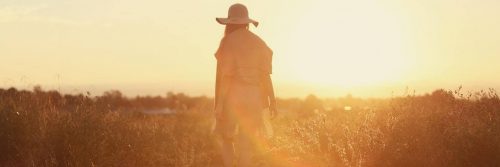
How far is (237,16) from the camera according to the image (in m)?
9.77

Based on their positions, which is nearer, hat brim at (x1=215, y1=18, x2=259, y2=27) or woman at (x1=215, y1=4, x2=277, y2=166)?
hat brim at (x1=215, y1=18, x2=259, y2=27)

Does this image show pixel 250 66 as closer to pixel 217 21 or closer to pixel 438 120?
pixel 217 21

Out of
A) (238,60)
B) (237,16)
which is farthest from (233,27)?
(238,60)

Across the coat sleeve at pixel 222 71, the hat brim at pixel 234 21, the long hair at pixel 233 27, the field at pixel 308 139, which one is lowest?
the field at pixel 308 139

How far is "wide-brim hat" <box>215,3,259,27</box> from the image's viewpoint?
31.9 ft

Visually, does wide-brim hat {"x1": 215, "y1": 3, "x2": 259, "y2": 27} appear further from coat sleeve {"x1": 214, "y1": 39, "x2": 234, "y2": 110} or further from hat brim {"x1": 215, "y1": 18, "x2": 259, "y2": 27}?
coat sleeve {"x1": 214, "y1": 39, "x2": 234, "y2": 110}

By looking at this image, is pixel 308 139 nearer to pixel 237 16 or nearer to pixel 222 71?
pixel 222 71

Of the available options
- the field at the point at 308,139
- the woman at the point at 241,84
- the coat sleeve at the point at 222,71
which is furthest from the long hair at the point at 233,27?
the field at the point at 308,139

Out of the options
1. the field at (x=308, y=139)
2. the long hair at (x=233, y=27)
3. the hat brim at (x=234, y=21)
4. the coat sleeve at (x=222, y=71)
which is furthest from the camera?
the field at (x=308, y=139)

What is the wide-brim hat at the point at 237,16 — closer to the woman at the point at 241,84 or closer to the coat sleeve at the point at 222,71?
the woman at the point at 241,84

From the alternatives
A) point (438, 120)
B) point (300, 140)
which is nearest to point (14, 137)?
point (300, 140)

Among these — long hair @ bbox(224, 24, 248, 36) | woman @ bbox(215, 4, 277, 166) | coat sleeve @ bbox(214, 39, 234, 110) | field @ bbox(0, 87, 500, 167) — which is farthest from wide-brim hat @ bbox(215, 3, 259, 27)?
field @ bbox(0, 87, 500, 167)

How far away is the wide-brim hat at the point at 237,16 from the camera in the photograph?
9723mm

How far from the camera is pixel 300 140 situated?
12570 millimetres
